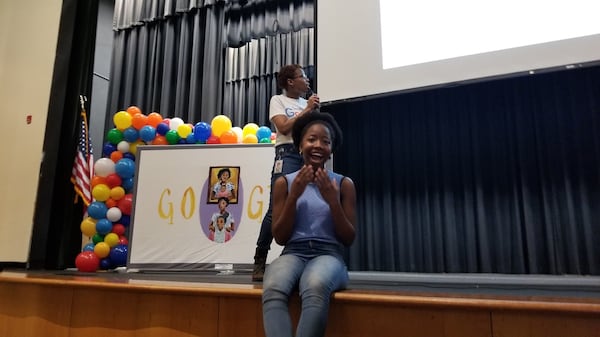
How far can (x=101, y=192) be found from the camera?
111 inches

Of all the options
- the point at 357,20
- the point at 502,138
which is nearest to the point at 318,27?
the point at 357,20

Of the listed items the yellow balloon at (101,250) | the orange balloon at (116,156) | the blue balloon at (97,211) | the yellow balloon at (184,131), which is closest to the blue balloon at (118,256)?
the yellow balloon at (101,250)

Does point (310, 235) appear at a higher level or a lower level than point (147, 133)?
lower

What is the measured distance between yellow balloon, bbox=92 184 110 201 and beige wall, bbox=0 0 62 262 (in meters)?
0.53

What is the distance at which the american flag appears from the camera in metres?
2.96

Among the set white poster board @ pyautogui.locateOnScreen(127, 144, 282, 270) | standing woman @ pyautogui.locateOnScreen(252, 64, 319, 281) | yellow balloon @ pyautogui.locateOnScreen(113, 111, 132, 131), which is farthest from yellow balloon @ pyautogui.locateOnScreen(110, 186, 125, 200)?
standing woman @ pyautogui.locateOnScreen(252, 64, 319, 281)

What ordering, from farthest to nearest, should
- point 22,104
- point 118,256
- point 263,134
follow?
point 22,104 → point 263,134 → point 118,256

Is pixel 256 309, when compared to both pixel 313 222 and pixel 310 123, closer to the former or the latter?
pixel 313 222

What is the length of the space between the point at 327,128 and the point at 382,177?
5.52ft

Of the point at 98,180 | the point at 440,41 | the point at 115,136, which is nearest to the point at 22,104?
the point at 115,136

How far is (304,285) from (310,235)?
22 centimetres

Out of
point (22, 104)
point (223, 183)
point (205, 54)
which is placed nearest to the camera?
point (223, 183)

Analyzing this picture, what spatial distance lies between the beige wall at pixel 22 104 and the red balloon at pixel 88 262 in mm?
591

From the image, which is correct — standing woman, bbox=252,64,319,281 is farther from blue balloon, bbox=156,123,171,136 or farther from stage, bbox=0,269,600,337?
blue balloon, bbox=156,123,171,136
